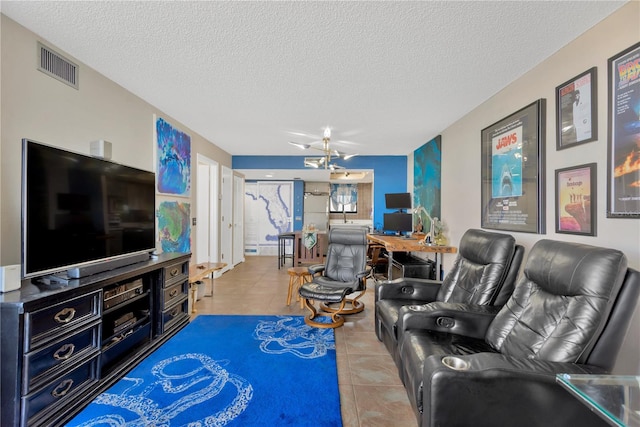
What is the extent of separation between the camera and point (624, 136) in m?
1.64

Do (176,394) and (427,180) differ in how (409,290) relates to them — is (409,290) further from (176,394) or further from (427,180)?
(427,180)

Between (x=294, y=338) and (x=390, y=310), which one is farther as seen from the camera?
(x=294, y=338)

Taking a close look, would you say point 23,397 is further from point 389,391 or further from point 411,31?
point 411,31

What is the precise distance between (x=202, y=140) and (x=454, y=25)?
407 cm

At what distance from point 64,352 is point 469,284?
9.45 feet

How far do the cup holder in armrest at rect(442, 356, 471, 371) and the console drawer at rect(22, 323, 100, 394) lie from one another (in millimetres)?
2142

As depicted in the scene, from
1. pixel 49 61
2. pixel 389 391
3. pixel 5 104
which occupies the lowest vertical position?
pixel 389 391

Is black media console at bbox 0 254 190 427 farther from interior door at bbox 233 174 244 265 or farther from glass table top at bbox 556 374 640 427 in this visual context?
interior door at bbox 233 174 244 265

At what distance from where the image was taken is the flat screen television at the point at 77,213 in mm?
1705

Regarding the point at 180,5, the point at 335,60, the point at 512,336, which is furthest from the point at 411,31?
the point at 512,336

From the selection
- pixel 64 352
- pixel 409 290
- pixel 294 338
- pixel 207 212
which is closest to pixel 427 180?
pixel 409 290

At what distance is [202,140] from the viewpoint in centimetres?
480

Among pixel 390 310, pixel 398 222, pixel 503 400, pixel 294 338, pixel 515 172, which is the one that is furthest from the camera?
pixel 398 222

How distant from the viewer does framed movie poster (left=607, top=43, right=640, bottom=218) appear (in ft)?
5.20
